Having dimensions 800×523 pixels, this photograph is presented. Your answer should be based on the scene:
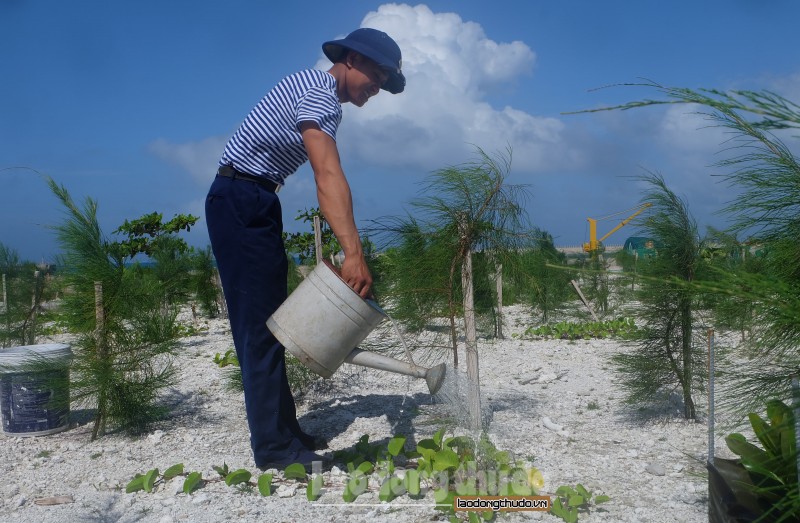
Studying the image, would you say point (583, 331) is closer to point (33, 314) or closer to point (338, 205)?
point (338, 205)

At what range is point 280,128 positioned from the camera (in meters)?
3.05

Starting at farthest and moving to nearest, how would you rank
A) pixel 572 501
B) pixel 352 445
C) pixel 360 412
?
1. pixel 360 412
2. pixel 352 445
3. pixel 572 501

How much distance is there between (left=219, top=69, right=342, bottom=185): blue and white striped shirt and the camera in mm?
2938

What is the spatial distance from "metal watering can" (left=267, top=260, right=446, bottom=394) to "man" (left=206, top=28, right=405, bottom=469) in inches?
16.6

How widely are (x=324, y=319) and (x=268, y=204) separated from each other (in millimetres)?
715

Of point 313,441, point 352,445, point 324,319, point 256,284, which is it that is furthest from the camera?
point 352,445

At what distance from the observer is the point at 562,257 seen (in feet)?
34.0

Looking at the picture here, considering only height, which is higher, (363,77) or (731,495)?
(363,77)

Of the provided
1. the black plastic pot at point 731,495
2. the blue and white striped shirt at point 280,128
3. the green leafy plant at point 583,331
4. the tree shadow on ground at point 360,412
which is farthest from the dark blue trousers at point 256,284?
the green leafy plant at point 583,331

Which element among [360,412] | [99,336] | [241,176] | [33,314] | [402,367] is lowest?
[360,412]

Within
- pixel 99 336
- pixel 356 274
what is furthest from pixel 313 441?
pixel 99 336

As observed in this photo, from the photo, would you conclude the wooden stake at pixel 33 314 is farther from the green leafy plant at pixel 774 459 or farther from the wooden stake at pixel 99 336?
the green leafy plant at pixel 774 459

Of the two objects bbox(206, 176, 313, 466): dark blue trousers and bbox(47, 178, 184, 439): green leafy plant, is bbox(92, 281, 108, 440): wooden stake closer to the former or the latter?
bbox(47, 178, 184, 439): green leafy plant

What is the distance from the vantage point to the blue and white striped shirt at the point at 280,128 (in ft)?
9.64
